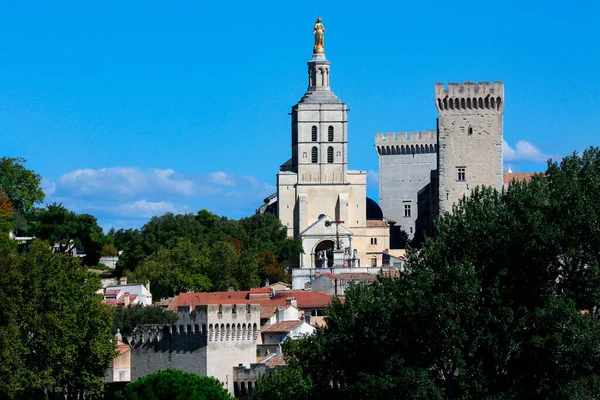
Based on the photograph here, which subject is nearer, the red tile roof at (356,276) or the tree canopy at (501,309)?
the tree canopy at (501,309)

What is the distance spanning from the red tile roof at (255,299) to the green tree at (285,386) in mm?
24259

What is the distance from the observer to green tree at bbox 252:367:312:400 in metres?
73.0

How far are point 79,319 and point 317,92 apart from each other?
2897 inches

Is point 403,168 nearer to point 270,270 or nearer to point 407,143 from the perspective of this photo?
point 407,143

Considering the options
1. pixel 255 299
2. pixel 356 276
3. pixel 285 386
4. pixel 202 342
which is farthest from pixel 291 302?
pixel 285 386

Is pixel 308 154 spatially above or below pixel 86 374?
above

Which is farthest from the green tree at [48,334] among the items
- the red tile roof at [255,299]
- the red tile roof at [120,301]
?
the red tile roof at [120,301]

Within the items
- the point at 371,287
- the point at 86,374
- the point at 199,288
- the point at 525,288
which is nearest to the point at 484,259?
the point at 525,288

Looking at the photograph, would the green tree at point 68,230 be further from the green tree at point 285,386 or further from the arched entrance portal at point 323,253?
the green tree at point 285,386

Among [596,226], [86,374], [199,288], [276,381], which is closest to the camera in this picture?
[596,226]

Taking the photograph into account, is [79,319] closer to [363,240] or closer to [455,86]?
[455,86]

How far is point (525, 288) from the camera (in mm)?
66562

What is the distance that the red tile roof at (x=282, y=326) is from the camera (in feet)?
290

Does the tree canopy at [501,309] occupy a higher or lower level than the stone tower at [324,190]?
lower
